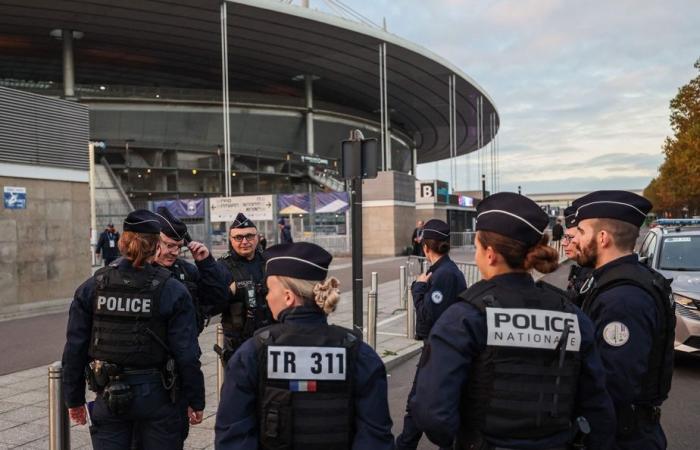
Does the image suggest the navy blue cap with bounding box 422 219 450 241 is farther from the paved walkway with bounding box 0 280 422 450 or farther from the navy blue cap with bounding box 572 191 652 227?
the paved walkway with bounding box 0 280 422 450

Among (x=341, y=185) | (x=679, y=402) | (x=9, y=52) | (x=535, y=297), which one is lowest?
(x=679, y=402)

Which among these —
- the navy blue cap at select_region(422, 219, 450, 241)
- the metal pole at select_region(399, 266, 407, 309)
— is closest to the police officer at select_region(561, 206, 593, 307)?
the navy blue cap at select_region(422, 219, 450, 241)

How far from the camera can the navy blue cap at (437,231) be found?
4.89 meters

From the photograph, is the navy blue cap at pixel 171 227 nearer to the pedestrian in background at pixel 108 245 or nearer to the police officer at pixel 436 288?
the police officer at pixel 436 288

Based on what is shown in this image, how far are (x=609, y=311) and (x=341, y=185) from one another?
53.1 meters

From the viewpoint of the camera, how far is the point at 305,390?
2156mm

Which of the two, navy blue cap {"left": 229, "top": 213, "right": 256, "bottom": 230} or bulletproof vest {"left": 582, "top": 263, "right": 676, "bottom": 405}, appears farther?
navy blue cap {"left": 229, "top": 213, "right": 256, "bottom": 230}

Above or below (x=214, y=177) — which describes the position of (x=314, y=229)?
below

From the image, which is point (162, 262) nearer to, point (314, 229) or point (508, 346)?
point (508, 346)

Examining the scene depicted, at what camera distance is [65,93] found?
1663 inches

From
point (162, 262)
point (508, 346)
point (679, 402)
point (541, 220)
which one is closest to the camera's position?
point (508, 346)

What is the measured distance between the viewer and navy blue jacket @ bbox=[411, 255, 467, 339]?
14.9 feet

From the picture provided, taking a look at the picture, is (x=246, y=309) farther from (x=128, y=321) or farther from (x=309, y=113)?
(x=309, y=113)

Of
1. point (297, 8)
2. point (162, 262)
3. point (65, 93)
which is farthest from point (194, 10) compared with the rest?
point (162, 262)
